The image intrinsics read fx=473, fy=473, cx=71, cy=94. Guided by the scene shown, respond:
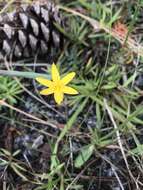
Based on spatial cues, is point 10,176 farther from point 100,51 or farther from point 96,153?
point 100,51

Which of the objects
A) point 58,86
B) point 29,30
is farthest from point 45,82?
point 29,30

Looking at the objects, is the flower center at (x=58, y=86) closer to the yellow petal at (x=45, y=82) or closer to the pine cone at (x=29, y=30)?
the yellow petal at (x=45, y=82)

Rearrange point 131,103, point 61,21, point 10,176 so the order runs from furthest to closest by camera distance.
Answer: point 61,21 → point 131,103 → point 10,176

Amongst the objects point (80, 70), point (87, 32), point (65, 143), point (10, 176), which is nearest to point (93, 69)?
point (80, 70)

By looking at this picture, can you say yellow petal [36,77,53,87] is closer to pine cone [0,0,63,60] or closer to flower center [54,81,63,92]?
flower center [54,81,63,92]

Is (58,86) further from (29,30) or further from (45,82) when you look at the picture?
(29,30)

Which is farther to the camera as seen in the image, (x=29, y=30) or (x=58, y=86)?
(x=29, y=30)

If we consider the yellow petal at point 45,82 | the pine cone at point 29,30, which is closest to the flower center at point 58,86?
the yellow petal at point 45,82

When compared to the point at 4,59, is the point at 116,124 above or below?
below
